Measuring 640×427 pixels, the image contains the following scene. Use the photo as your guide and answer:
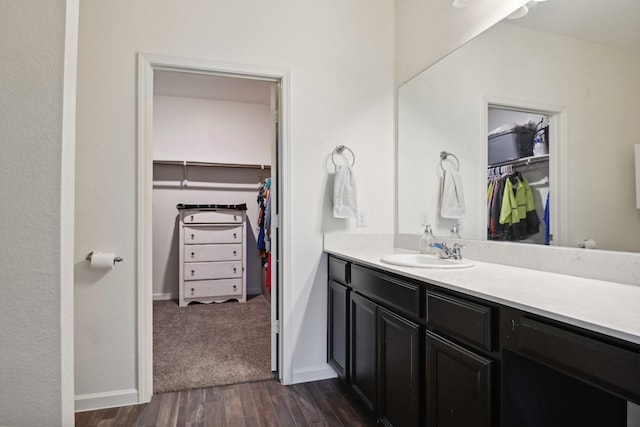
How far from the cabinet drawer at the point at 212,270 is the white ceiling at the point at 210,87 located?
2062 mm

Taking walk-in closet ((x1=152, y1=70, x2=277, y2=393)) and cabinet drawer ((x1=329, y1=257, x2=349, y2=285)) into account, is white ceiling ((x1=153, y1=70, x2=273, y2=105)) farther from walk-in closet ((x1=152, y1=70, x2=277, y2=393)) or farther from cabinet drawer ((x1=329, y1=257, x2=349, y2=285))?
cabinet drawer ((x1=329, y1=257, x2=349, y2=285))

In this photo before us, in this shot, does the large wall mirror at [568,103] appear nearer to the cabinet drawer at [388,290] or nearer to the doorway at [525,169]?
the doorway at [525,169]

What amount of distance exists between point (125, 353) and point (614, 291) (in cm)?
238

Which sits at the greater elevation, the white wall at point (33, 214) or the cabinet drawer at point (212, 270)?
the white wall at point (33, 214)

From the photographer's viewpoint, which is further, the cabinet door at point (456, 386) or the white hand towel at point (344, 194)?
the white hand towel at point (344, 194)

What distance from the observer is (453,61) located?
2131 mm

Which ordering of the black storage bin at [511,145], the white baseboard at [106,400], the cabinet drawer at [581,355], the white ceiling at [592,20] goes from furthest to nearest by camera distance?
the white baseboard at [106,400] → the black storage bin at [511,145] → the white ceiling at [592,20] → the cabinet drawer at [581,355]

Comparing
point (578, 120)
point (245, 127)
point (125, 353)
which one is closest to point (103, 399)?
point (125, 353)

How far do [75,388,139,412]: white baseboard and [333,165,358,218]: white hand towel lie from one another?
1.64 meters

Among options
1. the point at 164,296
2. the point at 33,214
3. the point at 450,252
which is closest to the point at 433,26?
the point at 450,252

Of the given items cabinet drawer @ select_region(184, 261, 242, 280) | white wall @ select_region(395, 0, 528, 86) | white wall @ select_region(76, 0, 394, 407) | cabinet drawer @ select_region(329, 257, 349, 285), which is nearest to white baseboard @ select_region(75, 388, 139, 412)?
white wall @ select_region(76, 0, 394, 407)

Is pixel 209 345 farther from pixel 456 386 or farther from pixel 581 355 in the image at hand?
pixel 581 355

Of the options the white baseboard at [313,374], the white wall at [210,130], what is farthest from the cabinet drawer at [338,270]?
the white wall at [210,130]

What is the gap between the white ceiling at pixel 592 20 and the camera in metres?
1.24
